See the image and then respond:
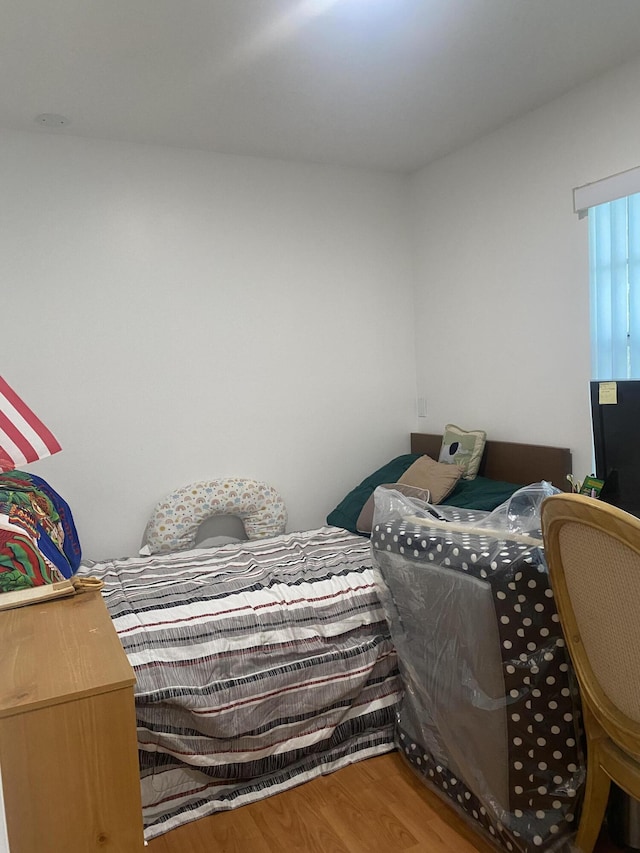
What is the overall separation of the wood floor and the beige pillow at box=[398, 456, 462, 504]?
1.34 m

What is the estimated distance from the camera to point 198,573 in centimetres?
278

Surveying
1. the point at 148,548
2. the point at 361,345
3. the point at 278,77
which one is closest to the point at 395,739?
the point at 148,548

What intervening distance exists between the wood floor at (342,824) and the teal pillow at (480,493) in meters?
1.22

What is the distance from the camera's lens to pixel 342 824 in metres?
1.98

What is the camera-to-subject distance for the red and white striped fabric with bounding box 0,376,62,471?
6.10 feet

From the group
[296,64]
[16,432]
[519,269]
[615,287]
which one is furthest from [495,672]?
[296,64]

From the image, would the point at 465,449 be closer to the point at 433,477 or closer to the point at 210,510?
the point at 433,477

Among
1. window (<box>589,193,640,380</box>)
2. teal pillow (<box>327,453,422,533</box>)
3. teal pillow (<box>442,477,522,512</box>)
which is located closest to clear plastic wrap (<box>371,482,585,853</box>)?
teal pillow (<box>442,477,522,512</box>)

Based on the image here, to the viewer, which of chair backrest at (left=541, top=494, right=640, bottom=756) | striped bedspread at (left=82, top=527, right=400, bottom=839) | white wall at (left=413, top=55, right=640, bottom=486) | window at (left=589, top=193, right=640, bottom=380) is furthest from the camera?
white wall at (left=413, top=55, right=640, bottom=486)

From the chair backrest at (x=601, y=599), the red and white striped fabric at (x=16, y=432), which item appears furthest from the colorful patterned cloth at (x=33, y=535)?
the chair backrest at (x=601, y=599)

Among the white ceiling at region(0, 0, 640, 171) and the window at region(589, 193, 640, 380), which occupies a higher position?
the white ceiling at region(0, 0, 640, 171)

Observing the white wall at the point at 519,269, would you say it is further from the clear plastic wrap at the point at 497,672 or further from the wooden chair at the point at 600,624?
the wooden chair at the point at 600,624

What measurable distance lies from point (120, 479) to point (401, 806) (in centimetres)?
198

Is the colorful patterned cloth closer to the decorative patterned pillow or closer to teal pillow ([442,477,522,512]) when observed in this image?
teal pillow ([442,477,522,512])
